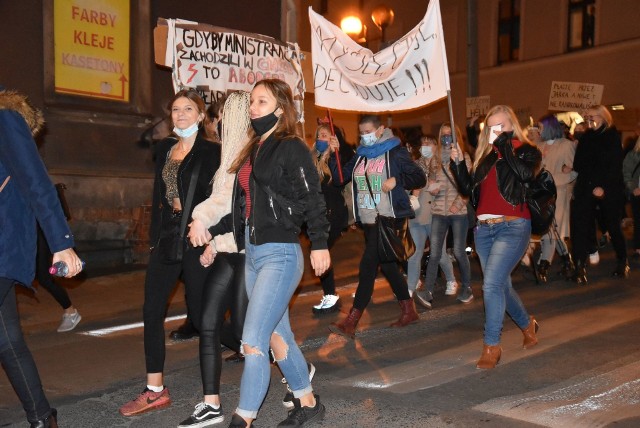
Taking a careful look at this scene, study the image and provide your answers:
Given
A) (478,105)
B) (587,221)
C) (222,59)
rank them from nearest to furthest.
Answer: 1. (587,221)
2. (222,59)
3. (478,105)

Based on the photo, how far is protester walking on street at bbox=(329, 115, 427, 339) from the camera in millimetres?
7105

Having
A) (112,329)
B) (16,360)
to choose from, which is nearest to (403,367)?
(16,360)

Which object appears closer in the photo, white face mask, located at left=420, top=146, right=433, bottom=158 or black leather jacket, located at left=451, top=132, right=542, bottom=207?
black leather jacket, located at left=451, top=132, right=542, bottom=207

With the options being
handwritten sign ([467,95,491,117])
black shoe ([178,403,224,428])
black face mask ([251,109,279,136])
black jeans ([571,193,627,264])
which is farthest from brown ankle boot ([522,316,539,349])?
handwritten sign ([467,95,491,117])

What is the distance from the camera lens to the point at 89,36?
11.7 meters

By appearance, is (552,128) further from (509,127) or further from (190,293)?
(190,293)

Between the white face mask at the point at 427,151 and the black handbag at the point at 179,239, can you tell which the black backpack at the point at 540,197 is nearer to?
the black handbag at the point at 179,239

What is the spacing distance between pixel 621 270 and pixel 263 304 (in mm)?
7235

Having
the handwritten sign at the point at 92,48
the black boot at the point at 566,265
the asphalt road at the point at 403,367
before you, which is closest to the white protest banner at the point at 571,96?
the black boot at the point at 566,265

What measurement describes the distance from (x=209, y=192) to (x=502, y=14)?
24.9 m

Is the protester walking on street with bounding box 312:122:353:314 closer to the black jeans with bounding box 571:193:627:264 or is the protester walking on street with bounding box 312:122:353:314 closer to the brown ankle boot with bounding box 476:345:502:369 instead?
the brown ankle boot with bounding box 476:345:502:369

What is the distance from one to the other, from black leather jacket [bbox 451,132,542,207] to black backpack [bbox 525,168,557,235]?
0.06 metres

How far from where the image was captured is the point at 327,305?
323 inches

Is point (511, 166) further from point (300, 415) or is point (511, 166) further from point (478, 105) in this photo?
point (478, 105)
